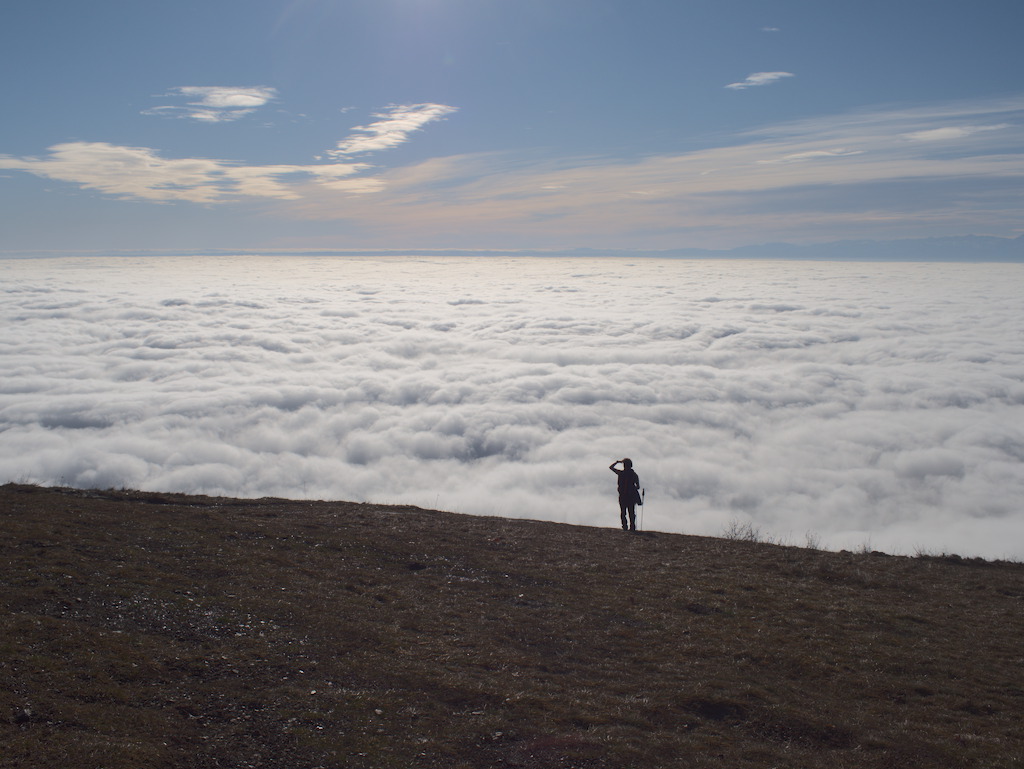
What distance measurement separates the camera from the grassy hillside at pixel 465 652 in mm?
5762

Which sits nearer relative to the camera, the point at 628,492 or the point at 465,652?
the point at 465,652

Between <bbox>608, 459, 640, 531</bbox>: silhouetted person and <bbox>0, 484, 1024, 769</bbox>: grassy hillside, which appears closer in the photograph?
<bbox>0, 484, 1024, 769</bbox>: grassy hillside

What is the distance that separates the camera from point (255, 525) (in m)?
12.7

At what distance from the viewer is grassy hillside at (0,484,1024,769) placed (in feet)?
18.9

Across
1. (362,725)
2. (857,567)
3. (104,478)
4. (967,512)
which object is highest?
(362,725)

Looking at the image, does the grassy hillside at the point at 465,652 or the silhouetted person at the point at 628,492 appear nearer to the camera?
the grassy hillside at the point at 465,652

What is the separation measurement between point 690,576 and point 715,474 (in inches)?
2259

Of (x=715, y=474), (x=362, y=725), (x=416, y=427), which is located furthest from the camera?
(x=416, y=427)

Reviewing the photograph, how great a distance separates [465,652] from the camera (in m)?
7.96

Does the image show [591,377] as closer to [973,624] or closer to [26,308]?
[973,624]

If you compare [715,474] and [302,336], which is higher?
[302,336]

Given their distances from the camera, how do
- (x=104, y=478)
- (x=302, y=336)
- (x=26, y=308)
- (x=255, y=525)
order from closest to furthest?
→ (x=255, y=525), (x=104, y=478), (x=302, y=336), (x=26, y=308)

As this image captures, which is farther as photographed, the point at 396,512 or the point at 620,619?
the point at 396,512

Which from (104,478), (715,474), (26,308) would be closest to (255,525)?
(104,478)
